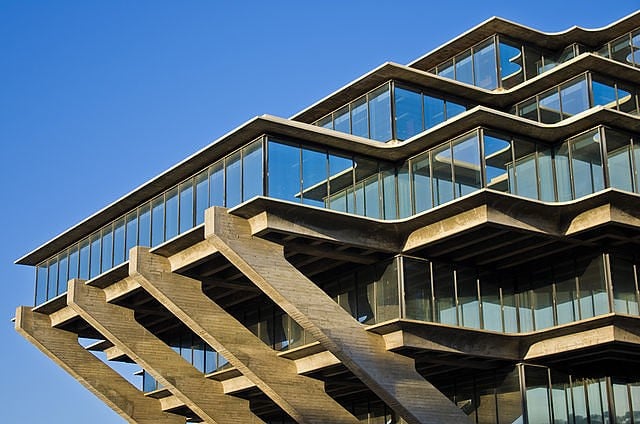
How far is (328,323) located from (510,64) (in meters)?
15.3

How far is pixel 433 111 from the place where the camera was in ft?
140

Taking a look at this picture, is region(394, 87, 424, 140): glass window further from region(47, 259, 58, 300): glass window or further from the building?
region(47, 259, 58, 300): glass window

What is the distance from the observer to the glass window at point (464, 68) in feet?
152

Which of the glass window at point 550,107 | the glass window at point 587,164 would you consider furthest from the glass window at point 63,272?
the glass window at point 587,164

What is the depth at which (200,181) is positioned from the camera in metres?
41.7

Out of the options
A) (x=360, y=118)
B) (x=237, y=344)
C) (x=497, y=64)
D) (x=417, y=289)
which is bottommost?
(x=237, y=344)

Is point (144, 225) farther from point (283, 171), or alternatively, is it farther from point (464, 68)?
point (464, 68)

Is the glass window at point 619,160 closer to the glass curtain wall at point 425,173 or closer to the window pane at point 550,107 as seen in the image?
the glass curtain wall at point 425,173

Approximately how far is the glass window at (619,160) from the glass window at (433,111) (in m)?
7.38

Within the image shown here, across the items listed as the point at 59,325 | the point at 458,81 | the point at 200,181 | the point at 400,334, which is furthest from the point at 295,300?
the point at 59,325

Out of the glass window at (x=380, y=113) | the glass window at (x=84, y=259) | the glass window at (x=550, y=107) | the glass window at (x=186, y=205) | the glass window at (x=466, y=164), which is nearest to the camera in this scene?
the glass window at (x=466, y=164)

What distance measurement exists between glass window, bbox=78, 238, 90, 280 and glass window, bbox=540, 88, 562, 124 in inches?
803

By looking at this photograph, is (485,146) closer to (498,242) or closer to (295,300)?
(498,242)

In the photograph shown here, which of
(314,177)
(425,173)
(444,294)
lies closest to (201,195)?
(314,177)
